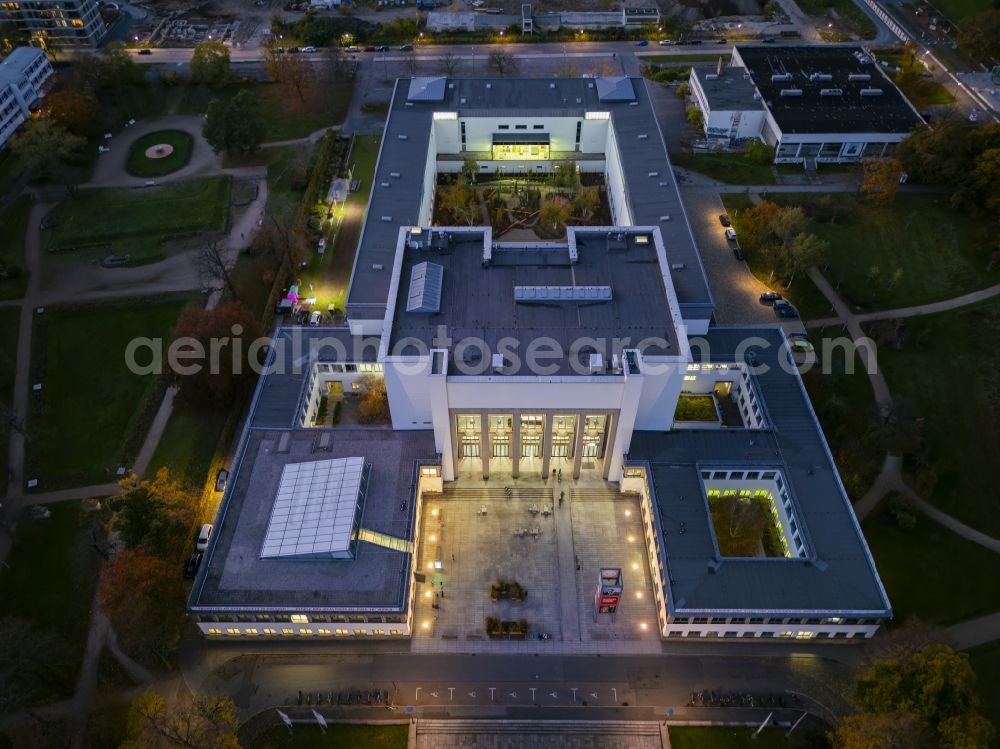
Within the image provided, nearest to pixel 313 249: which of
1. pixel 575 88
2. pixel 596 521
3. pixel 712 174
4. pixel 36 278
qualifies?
pixel 36 278

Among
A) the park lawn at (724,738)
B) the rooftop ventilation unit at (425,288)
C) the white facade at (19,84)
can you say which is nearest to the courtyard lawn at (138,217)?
the white facade at (19,84)

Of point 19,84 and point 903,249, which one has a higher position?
point 19,84

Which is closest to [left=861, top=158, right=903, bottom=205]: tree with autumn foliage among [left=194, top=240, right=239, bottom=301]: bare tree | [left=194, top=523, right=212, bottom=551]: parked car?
[left=194, top=240, right=239, bottom=301]: bare tree

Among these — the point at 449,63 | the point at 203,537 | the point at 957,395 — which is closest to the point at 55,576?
the point at 203,537

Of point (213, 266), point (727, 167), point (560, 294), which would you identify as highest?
point (727, 167)

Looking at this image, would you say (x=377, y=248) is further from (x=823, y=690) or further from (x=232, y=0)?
(x=232, y=0)

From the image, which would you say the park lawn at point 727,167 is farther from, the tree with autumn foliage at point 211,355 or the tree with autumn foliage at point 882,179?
the tree with autumn foliage at point 211,355

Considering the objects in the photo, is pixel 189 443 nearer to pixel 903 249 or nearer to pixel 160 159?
pixel 160 159

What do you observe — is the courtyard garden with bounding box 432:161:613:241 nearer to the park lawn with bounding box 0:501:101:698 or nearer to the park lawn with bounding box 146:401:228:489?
the park lawn with bounding box 146:401:228:489
